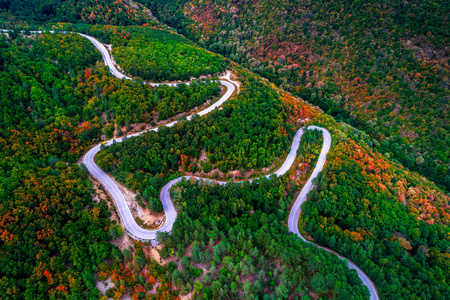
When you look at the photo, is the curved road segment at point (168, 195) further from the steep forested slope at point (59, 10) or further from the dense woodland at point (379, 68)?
the steep forested slope at point (59, 10)

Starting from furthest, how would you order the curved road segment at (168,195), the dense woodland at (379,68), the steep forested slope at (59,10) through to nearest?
1. the steep forested slope at (59,10)
2. the dense woodland at (379,68)
3. the curved road segment at (168,195)

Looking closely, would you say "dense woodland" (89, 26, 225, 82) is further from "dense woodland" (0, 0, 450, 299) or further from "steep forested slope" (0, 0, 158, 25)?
"steep forested slope" (0, 0, 158, 25)

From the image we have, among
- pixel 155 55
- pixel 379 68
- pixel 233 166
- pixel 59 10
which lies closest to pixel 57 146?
pixel 233 166

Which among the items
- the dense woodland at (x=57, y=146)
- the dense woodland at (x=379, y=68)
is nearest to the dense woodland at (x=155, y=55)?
the dense woodland at (x=57, y=146)

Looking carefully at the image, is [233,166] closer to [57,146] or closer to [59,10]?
[57,146]

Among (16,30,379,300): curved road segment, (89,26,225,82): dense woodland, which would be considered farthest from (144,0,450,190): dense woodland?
(16,30,379,300): curved road segment

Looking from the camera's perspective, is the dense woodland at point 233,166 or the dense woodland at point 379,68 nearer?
the dense woodland at point 233,166

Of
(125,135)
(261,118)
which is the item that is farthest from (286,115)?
(125,135)

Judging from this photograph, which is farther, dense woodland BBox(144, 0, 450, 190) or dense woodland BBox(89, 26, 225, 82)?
dense woodland BBox(144, 0, 450, 190)

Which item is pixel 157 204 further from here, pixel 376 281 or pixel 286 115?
pixel 286 115

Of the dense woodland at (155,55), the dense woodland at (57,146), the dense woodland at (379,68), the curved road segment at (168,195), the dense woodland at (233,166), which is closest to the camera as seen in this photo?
the dense woodland at (57,146)
